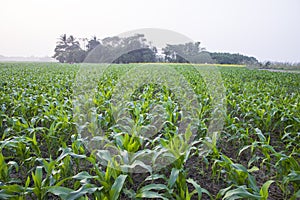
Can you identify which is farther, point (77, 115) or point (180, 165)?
point (77, 115)

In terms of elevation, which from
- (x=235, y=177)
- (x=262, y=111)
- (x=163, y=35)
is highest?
(x=163, y=35)

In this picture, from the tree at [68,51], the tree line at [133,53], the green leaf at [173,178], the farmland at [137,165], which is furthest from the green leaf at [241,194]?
the tree at [68,51]

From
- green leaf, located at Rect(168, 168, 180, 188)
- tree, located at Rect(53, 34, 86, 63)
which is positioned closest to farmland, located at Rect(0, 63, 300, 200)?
green leaf, located at Rect(168, 168, 180, 188)

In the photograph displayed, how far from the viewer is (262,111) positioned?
4336mm

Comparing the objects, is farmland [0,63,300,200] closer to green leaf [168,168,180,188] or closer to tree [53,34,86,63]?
green leaf [168,168,180,188]

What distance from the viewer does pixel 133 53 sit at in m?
14.4

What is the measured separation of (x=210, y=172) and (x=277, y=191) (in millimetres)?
704

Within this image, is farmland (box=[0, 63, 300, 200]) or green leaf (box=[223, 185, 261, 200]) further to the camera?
farmland (box=[0, 63, 300, 200])

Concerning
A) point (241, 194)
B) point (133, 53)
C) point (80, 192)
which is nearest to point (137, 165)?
point (80, 192)

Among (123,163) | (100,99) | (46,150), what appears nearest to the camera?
(123,163)

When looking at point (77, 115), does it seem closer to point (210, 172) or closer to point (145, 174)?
point (145, 174)

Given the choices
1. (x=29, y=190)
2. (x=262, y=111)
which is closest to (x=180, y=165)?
(x=29, y=190)

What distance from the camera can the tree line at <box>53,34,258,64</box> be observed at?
7.12 metres

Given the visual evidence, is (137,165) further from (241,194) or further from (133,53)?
(133,53)
